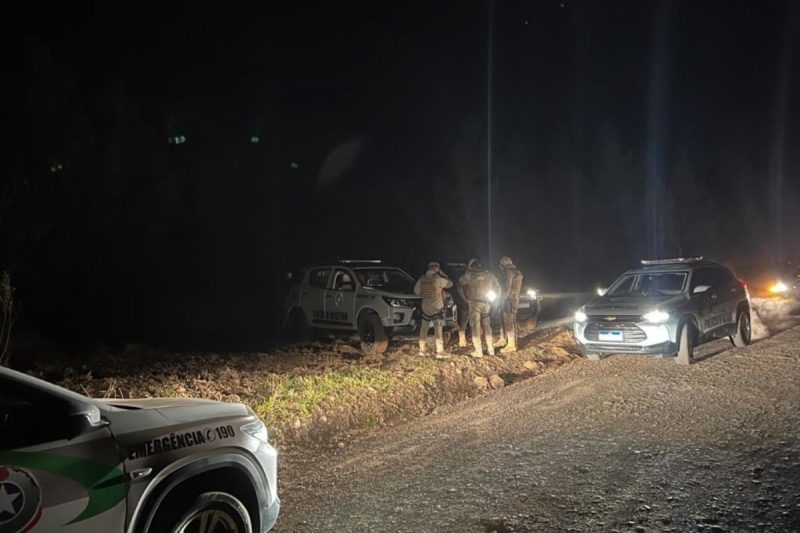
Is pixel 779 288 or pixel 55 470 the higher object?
pixel 55 470

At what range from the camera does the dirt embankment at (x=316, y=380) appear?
7289mm

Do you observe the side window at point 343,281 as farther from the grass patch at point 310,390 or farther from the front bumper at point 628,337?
the front bumper at point 628,337

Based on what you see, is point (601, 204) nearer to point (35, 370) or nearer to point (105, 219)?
point (105, 219)

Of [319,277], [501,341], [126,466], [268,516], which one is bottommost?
[501,341]

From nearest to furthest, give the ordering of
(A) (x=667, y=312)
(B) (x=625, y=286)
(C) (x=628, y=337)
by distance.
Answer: (A) (x=667, y=312) → (C) (x=628, y=337) → (B) (x=625, y=286)

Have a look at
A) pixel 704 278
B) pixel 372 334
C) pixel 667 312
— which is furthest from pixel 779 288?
pixel 372 334

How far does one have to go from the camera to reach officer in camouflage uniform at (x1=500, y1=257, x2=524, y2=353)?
38.0 ft

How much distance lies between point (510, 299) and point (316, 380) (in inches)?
179

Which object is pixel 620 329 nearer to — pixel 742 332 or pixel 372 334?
pixel 742 332

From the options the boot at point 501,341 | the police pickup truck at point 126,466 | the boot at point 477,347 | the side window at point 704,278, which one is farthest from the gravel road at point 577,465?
the boot at point 501,341

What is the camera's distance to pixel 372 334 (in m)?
11.8

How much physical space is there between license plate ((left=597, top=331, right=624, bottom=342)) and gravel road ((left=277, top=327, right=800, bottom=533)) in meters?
1.20

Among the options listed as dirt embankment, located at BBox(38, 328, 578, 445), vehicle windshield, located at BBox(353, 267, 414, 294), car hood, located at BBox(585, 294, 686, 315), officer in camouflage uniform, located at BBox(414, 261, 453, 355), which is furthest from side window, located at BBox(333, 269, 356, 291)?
car hood, located at BBox(585, 294, 686, 315)

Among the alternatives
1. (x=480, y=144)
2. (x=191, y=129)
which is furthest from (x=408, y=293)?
(x=480, y=144)
